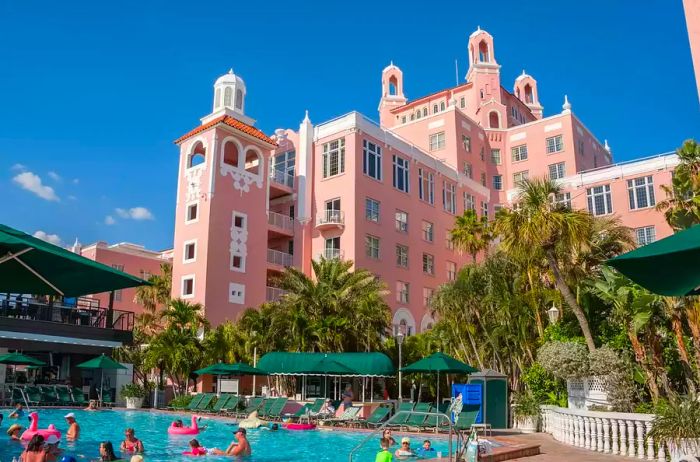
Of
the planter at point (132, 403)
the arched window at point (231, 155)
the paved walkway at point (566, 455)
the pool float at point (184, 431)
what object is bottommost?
the pool float at point (184, 431)

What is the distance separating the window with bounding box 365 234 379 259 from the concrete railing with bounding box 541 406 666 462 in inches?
944

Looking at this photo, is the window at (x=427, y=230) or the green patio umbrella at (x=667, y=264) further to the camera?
the window at (x=427, y=230)

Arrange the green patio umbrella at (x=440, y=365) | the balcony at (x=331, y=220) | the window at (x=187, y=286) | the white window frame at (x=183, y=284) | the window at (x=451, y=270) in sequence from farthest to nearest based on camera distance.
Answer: the window at (x=451, y=270), the balcony at (x=331, y=220), the window at (x=187, y=286), the white window frame at (x=183, y=284), the green patio umbrella at (x=440, y=365)

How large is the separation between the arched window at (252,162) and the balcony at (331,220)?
16.0ft

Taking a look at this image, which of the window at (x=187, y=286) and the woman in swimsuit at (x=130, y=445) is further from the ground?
the window at (x=187, y=286)

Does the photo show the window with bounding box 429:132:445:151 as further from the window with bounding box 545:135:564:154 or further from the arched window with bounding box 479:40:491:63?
the arched window with bounding box 479:40:491:63

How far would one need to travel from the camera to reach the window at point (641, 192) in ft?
139

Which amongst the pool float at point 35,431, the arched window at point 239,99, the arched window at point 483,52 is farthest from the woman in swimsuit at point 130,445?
the arched window at point 483,52

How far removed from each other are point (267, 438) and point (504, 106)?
43638 mm

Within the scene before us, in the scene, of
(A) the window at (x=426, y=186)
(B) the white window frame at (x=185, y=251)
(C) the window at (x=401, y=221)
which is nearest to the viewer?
(B) the white window frame at (x=185, y=251)

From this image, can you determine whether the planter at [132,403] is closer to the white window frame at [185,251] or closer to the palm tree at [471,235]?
the white window frame at [185,251]

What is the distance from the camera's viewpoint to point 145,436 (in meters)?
19.9

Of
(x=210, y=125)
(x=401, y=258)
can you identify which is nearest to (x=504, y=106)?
(x=401, y=258)

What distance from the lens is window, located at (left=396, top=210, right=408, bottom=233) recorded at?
137 feet
